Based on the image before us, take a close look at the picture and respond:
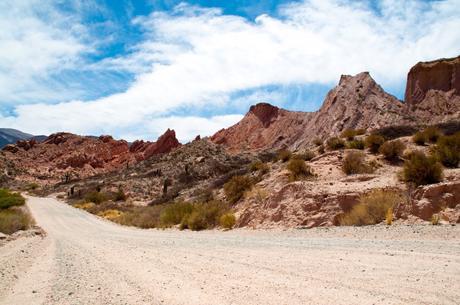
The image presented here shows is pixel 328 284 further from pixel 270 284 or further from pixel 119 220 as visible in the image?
pixel 119 220

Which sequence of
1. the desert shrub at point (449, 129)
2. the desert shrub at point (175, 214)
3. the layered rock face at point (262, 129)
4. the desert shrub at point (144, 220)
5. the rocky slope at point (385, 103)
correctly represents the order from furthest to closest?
1. the layered rock face at point (262, 129)
2. the rocky slope at point (385, 103)
3. the desert shrub at point (449, 129)
4. the desert shrub at point (144, 220)
5. the desert shrub at point (175, 214)

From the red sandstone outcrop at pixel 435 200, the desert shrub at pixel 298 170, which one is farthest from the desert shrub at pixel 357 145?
the red sandstone outcrop at pixel 435 200

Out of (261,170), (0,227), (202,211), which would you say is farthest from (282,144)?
(0,227)

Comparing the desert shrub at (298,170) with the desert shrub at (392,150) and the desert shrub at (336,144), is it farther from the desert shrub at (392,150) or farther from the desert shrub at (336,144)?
the desert shrub at (336,144)

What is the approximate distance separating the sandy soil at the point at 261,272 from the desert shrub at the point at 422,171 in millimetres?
5348

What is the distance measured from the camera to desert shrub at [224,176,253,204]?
29.8m

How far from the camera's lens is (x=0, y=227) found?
23.0m

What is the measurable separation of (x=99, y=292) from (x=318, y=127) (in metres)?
64.6

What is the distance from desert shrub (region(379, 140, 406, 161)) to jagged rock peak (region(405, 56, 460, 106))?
3855cm

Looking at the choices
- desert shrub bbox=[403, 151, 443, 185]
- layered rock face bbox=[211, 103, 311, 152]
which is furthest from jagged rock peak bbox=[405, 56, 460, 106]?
desert shrub bbox=[403, 151, 443, 185]

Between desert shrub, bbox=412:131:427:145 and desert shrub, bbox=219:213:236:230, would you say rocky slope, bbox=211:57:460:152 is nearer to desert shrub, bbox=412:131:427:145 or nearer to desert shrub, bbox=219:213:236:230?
desert shrub, bbox=412:131:427:145

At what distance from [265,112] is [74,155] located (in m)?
81.6

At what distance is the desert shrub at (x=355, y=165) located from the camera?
25972 millimetres

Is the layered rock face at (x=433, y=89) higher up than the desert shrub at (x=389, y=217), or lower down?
higher up
